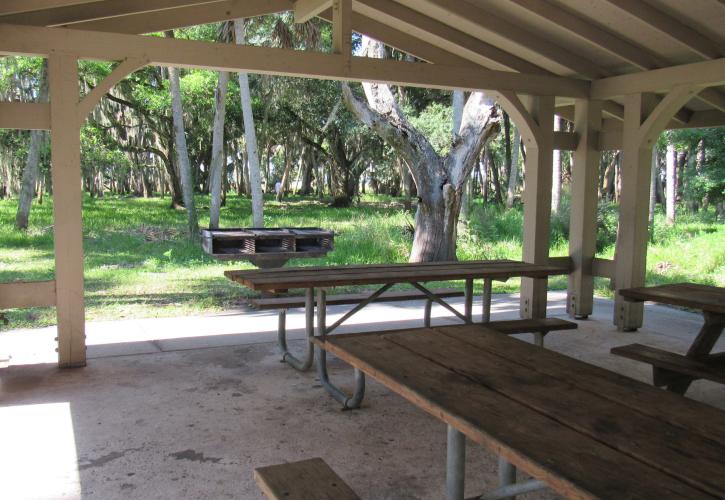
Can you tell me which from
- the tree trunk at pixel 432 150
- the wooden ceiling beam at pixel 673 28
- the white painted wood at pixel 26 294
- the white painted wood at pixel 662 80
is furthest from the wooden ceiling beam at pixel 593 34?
the white painted wood at pixel 26 294

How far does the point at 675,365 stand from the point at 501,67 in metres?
4.10

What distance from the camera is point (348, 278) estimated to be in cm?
478

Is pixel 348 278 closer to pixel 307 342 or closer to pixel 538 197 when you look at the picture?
pixel 307 342

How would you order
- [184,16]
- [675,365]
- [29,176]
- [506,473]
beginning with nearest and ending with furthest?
1. [506,473]
2. [675,365]
3. [184,16]
4. [29,176]

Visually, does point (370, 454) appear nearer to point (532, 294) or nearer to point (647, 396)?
point (647, 396)

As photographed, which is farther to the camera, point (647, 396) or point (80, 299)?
point (80, 299)

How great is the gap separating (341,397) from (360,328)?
245cm

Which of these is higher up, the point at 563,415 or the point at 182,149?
the point at 182,149

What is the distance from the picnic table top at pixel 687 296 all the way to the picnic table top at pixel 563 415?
6.78 ft

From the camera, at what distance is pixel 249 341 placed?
6348 mm

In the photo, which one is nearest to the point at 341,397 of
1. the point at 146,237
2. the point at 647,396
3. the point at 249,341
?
the point at 249,341

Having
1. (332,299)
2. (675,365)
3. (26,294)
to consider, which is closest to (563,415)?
(675,365)

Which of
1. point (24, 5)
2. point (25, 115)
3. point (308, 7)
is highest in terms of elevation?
point (308, 7)

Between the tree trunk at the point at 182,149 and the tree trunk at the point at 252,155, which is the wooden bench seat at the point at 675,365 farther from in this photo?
the tree trunk at the point at 182,149
